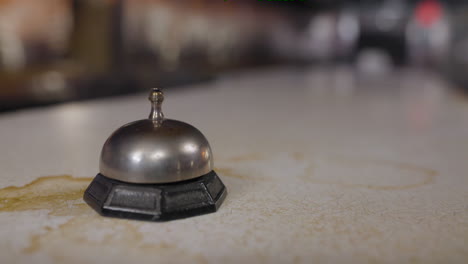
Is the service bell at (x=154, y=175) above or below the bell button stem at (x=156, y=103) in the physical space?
below

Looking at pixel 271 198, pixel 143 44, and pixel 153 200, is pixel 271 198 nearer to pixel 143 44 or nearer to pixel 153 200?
pixel 153 200

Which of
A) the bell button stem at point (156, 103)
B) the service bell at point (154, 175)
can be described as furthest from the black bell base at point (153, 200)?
the bell button stem at point (156, 103)

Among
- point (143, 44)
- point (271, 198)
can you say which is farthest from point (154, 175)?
point (143, 44)

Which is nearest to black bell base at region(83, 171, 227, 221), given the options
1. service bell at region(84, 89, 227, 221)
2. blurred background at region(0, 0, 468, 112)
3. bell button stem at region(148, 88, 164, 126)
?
service bell at region(84, 89, 227, 221)

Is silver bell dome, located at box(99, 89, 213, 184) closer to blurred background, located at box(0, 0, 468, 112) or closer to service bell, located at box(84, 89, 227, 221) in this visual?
service bell, located at box(84, 89, 227, 221)

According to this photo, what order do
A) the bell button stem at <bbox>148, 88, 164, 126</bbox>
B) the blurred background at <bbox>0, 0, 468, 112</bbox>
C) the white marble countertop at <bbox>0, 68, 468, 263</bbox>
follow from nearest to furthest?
the white marble countertop at <bbox>0, 68, 468, 263</bbox>
the bell button stem at <bbox>148, 88, 164, 126</bbox>
the blurred background at <bbox>0, 0, 468, 112</bbox>

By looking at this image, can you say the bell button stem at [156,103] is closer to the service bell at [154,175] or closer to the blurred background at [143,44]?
the service bell at [154,175]
